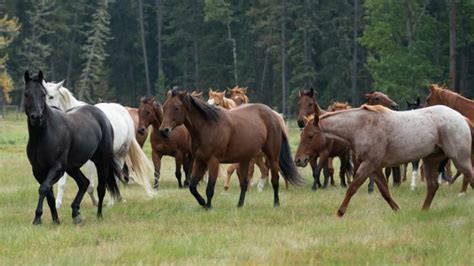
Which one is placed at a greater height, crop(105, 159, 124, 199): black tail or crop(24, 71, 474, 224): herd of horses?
crop(24, 71, 474, 224): herd of horses

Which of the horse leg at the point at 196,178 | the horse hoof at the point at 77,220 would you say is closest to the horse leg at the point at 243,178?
the horse leg at the point at 196,178

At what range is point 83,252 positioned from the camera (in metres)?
8.66

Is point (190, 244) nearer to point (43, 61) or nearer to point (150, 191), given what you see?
point (150, 191)

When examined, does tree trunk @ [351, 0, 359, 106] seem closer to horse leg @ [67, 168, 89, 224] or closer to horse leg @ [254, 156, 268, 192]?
horse leg @ [254, 156, 268, 192]

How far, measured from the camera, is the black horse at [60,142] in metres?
10.3

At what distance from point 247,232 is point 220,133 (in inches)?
118

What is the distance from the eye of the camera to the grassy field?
830cm

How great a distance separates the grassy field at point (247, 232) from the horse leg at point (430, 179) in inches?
8.8

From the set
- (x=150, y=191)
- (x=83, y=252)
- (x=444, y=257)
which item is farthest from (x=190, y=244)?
(x=150, y=191)

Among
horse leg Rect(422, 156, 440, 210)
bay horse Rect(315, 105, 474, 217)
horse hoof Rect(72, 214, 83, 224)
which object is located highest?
bay horse Rect(315, 105, 474, 217)

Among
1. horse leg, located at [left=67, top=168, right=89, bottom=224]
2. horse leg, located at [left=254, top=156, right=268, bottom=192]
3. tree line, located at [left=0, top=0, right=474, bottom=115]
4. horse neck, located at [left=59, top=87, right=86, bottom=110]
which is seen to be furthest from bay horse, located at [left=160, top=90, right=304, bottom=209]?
tree line, located at [left=0, top=0, right=474, bottom=115]

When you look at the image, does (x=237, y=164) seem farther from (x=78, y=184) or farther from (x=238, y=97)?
(x=78, y=184)

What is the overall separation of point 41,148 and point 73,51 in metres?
67.8

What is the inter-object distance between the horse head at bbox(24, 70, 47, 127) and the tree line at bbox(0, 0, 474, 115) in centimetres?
4054
